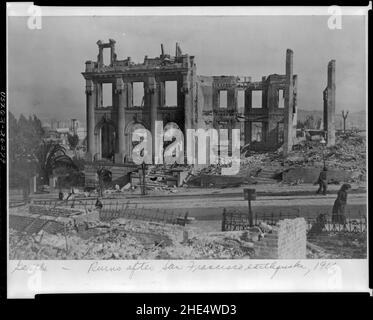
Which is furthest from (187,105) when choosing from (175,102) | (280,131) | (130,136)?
(280,131)

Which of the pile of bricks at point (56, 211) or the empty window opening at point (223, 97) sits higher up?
the empty window opening at point (223, 97)

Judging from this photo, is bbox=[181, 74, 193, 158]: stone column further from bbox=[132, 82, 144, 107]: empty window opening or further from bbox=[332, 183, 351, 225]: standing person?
bbox=[332, 183, 351, 225]: standing person

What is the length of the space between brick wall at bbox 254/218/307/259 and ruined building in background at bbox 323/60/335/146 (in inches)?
32.5

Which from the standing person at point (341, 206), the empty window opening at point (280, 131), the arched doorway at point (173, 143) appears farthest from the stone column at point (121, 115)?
the standing person at point (341, 206)

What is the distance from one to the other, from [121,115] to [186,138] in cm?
61

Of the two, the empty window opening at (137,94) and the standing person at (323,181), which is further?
the empty window opening at (137,94)

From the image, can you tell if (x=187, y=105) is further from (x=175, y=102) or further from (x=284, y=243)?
(x=284, y=243)

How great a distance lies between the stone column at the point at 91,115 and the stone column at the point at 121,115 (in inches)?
8.3

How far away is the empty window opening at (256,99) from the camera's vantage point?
4242 millimetres

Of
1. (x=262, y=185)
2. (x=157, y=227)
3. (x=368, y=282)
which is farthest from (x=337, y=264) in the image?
(x=157, y=227)

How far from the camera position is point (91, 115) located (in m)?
4.30

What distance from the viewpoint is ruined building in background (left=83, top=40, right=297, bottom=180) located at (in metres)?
4.21

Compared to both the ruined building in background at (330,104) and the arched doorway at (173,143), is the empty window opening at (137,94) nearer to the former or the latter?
the arched doorway at (173,143)

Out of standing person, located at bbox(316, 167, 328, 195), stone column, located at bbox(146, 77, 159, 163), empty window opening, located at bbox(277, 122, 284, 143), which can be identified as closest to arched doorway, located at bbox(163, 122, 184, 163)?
stone column, located at bbox(146, 77, 159, 163)
